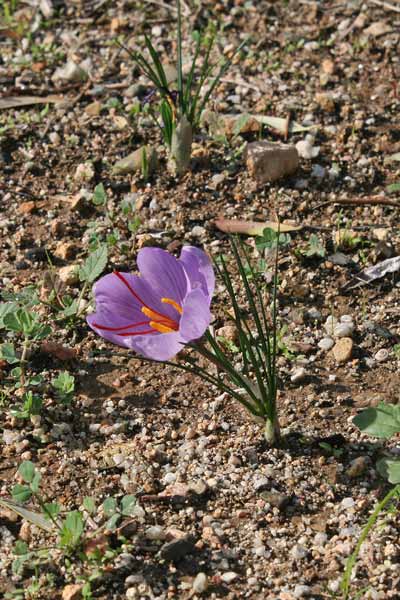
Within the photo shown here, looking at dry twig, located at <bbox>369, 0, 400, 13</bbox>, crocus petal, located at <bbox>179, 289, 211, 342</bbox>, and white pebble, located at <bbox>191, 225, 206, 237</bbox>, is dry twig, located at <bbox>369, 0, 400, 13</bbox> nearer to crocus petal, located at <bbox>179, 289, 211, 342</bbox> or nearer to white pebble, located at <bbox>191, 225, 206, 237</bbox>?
white pebble, located at <bbox>191, 225, 206, 237</bbox>

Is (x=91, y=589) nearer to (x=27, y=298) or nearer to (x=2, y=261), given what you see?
(x=27, y=298)

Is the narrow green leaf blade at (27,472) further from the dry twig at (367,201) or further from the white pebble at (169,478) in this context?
the dry twig at (367,201)

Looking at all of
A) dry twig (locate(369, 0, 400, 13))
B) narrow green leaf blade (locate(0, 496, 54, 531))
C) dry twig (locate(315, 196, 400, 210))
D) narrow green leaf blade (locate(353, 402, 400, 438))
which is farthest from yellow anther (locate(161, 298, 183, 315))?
dry twig (locate(369, 0, 400, 13))

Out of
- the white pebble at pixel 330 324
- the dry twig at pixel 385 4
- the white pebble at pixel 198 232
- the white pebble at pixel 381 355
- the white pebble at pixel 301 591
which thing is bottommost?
the white pebble at pixel 301 591

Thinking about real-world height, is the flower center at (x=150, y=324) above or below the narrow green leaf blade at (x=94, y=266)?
above

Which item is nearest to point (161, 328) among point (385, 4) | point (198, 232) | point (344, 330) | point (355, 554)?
point (355, 554)

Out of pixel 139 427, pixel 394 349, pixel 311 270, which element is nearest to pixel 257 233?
pixel 311 270

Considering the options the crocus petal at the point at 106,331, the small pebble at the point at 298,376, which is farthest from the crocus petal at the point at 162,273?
the small pebble at the point at 298,376

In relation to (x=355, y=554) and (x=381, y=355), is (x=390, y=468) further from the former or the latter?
(x=381, y=355)
